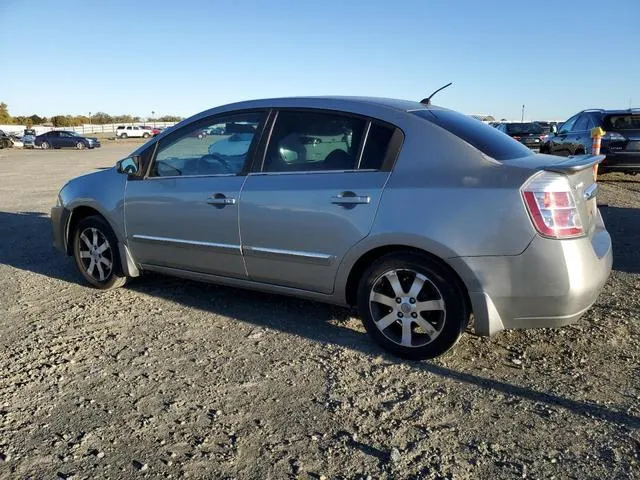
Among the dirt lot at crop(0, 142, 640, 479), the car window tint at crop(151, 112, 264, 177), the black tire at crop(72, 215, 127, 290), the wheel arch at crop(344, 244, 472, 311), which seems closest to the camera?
the dirt lot at crop(0, 142, 640, 479)

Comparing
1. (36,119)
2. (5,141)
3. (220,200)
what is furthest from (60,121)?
(220,200)

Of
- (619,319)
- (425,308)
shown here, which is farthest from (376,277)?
(619,319)

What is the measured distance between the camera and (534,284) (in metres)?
3.29

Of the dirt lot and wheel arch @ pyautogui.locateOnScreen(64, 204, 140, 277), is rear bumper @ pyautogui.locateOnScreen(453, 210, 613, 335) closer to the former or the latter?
the dirt lot

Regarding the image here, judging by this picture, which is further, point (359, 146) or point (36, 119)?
point (36, 119)

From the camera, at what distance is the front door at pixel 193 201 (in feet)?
14.2

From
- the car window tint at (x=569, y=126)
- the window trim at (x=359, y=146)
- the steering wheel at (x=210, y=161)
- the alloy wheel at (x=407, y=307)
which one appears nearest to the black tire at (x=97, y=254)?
the steering wheel at (x=210, y=161)

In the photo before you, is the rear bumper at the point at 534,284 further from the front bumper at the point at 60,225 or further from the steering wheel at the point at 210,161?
the front bumper at the point at 60,225

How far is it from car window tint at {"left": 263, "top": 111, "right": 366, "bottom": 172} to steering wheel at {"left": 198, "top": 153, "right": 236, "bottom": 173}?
0.39 metres

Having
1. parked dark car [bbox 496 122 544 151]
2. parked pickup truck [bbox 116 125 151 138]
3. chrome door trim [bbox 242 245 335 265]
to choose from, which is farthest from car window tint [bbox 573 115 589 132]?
parked pickup truck [bbox 116 125 151 138]

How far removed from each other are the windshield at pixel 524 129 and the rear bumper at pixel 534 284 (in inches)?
733

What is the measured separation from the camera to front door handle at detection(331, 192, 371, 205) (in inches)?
145

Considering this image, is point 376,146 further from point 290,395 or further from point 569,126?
point 569,126

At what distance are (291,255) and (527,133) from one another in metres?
18.8
